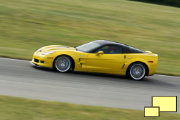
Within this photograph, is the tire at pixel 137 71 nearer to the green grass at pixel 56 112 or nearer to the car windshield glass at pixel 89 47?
the car windshield glass at pixel 89 47

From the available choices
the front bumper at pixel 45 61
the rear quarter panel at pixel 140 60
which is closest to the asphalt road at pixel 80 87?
the front bumper at pixel 45 61

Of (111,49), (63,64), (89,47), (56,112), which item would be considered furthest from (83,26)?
(56,112)

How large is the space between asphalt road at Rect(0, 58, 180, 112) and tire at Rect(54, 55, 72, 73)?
0.24 meters

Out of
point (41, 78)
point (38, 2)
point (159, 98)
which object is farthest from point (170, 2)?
point (159, 98)

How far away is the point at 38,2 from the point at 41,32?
8.40m

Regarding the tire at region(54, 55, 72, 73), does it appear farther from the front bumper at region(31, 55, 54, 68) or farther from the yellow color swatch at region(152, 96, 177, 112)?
the yellow color swatch at region(152, 96, 177, 112)

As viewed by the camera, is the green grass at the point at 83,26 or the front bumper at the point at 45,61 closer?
the front bumper at the point at 45,61

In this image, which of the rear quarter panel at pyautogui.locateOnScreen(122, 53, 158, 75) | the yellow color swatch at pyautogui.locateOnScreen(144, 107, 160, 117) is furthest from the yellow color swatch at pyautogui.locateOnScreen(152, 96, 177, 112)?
the rear quarter panel at pyautogui.locateOnScreen(122, 53, 158, 75)

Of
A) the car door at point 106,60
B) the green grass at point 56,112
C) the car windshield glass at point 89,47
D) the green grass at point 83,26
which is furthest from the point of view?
the green grass at point 83,26

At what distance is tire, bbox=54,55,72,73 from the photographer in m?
12.1

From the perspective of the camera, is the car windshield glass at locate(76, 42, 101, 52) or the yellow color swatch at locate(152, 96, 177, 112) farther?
the car windshield glass at locate(76, 42, 101, 52)

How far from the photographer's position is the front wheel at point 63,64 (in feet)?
39.7

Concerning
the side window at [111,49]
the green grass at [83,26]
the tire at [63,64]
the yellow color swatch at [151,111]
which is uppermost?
the green grass at [83,26]

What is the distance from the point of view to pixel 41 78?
11.0 meters
